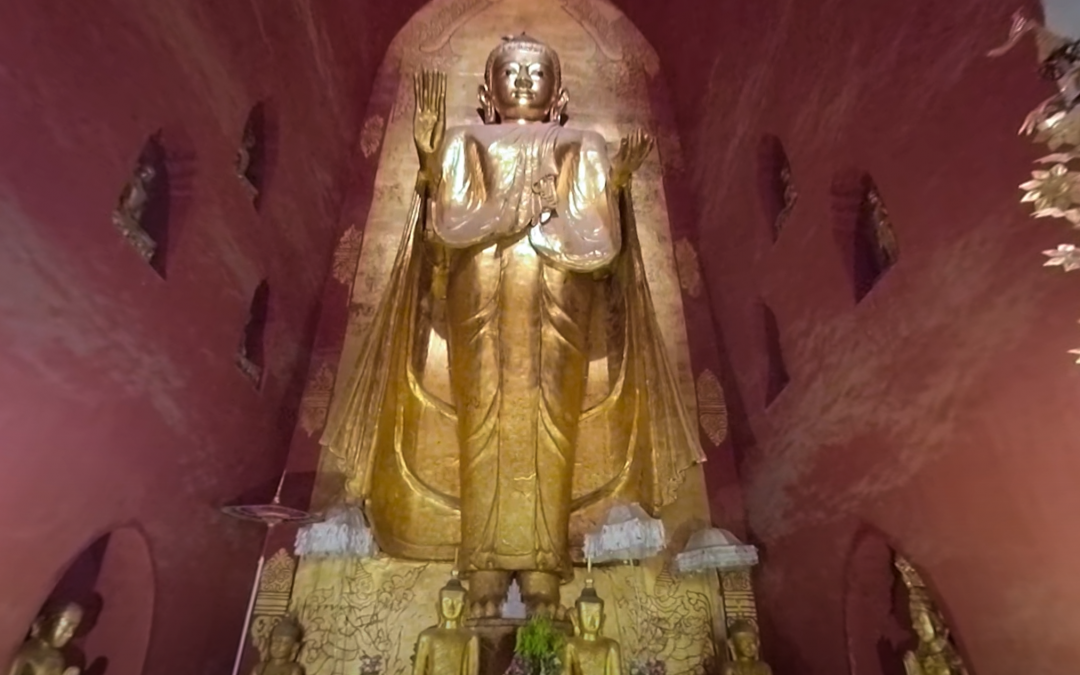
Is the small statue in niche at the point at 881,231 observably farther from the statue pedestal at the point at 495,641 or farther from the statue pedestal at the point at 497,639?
the statue pedestal at the point at 495,641

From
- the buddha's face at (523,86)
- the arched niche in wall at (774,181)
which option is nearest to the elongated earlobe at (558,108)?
the buddha's face at (523,86)

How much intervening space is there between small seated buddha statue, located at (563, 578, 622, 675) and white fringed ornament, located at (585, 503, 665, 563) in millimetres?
248

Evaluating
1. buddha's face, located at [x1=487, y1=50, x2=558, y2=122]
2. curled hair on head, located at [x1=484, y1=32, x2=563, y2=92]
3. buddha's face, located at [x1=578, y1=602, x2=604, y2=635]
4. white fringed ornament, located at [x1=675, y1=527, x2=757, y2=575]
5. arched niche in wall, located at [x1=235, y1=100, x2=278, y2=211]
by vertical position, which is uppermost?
curled hair on head, located at [x1=484, y1=32, x2=563, y2=92]

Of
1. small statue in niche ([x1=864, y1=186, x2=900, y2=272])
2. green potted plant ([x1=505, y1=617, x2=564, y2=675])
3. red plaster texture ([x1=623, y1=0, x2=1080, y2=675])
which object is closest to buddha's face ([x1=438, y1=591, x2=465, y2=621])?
green potted plant ([x1=505, y1=617, x2=564, y2=675])

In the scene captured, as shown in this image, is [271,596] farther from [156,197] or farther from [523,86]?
[523,86]

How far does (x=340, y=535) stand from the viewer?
3.51 metres

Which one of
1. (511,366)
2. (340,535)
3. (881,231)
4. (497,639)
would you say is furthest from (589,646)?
(881,231)

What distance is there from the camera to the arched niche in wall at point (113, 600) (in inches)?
128

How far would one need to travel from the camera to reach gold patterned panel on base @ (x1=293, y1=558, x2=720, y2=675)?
3779 mm

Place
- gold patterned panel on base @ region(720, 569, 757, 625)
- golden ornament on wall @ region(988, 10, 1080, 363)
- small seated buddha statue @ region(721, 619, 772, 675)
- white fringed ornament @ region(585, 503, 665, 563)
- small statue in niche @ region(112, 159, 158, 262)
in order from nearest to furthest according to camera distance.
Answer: golden ornament on wall @ region(988, 10, 1080, 363), small statue in niche @ region(112, 159, 158, 262), small seated buddha statue @ region(721, 619, 772, 675), white fringed ornament @ region(585, 503, 665, 563), gold patterned panel on base @ region(720, 569, 757, 625)

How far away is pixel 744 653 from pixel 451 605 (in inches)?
54.6

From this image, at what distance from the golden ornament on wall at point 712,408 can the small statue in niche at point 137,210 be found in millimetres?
3045

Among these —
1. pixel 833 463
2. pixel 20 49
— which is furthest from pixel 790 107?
pixel 20 49

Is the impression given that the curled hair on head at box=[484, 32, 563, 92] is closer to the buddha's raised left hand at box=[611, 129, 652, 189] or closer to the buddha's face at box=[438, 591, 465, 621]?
the buddha's raised left hand at box=[611, 129, 652, 189]
